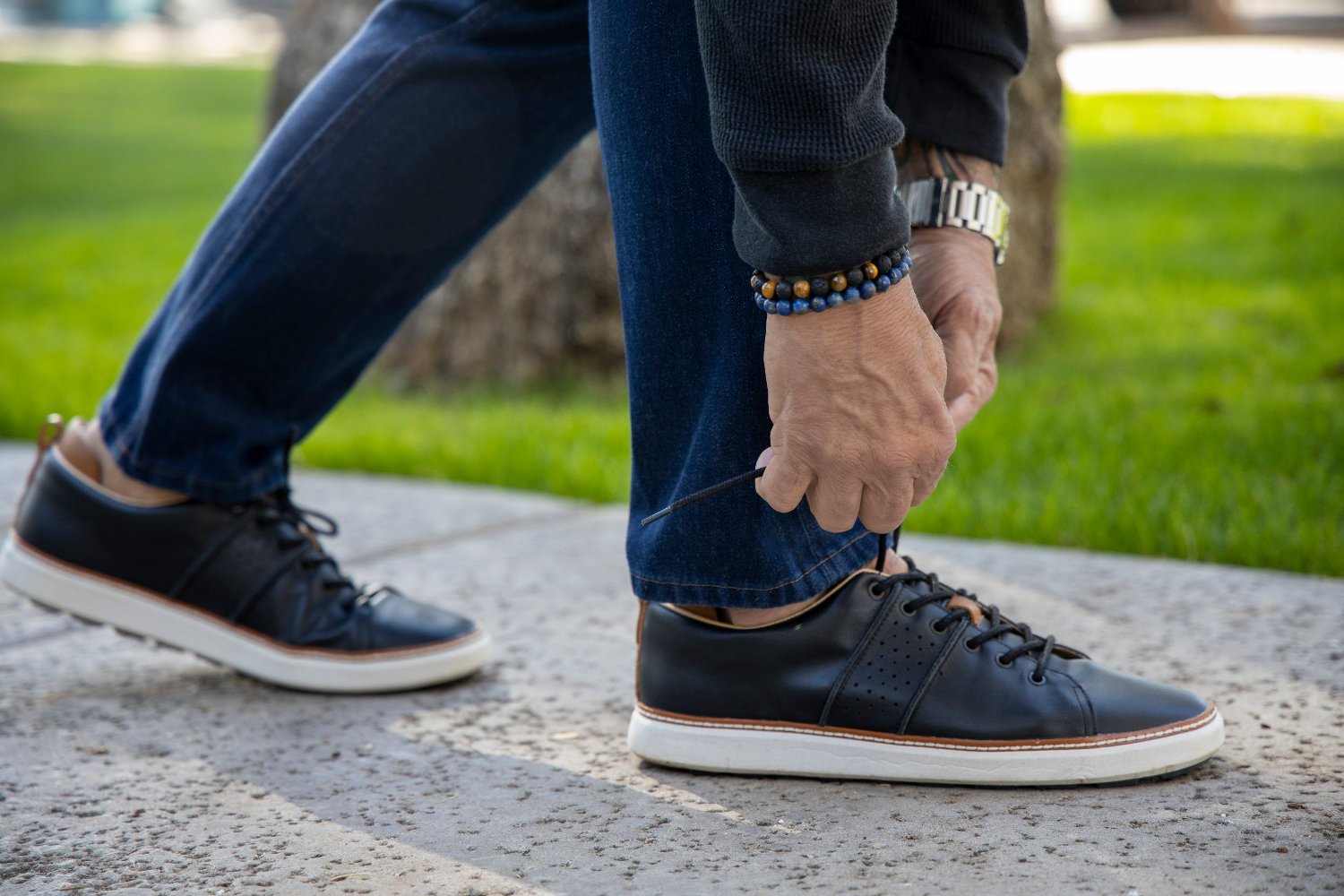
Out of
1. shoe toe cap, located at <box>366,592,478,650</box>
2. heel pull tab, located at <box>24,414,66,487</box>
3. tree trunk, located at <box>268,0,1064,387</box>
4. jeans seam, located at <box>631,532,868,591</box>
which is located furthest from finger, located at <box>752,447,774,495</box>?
tree trunk, located at <box>268,0,1064,387</box>

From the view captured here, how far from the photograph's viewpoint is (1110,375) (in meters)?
3.46

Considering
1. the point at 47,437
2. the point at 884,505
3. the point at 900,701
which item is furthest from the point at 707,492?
the point at 47,437

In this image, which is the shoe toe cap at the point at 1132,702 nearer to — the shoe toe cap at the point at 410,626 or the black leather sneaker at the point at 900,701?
the black leather sneaker at the point at 900,701

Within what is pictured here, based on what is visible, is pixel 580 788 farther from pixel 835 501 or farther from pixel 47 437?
pixel 47 437

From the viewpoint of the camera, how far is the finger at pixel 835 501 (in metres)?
1.16

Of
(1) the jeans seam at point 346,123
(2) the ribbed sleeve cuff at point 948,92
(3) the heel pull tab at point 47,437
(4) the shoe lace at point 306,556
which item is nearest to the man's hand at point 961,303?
(2) the ribbed sleeve cuff at point 948,92

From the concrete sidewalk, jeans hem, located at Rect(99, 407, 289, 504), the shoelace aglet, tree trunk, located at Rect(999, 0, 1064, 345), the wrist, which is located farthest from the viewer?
tree trunk, located at Rect(999, 0, 1064, 345)

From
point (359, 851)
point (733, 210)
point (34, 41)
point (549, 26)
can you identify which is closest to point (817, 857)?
point (359, 851)

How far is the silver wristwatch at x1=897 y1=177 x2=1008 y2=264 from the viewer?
57.6 inches

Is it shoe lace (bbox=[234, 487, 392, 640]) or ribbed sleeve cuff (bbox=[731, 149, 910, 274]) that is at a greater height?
ribbed sleeve cuff (bbox=[731, 149, 910, 274])

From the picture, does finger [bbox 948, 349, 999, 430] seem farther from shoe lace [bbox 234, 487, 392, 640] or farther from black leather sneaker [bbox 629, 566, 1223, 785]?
shoe lace [bbox 234, 487, 392, 640]

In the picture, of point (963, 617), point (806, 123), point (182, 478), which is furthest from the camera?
point (182, 478)

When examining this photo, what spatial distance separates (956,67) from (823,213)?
50 cm

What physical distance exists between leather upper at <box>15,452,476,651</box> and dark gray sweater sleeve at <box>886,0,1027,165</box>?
83cm
